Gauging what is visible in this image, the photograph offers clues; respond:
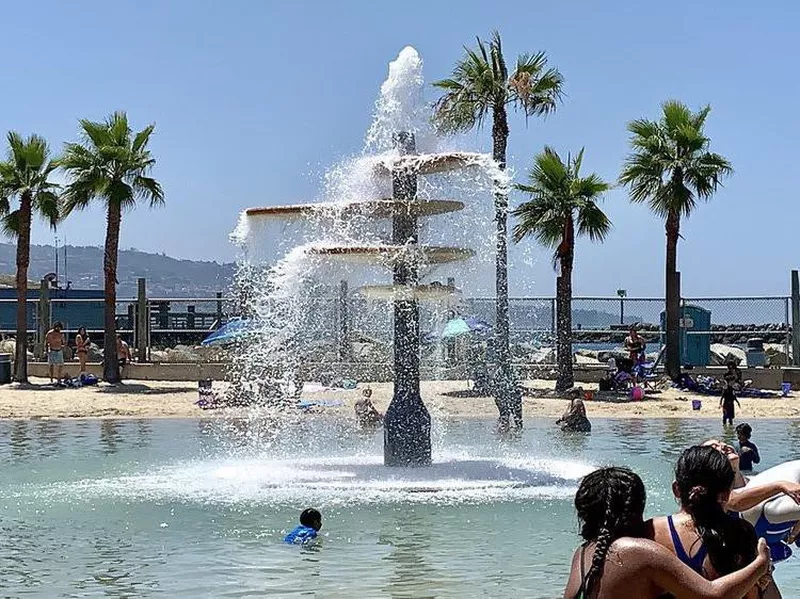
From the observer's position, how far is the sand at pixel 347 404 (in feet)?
82.7

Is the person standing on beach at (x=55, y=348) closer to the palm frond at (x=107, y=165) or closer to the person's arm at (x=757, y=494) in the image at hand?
the palm frond at (x=107, y=165)

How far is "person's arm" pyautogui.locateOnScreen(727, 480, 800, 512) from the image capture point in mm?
4797

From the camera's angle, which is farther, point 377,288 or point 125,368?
point 125,368

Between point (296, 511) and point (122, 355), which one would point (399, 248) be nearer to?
point (296, 511)

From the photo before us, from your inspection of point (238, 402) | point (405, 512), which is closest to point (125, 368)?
point (238, 402)

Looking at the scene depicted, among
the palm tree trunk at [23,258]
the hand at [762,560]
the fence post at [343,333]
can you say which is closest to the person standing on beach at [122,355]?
the palm tree trunk at [23,258]

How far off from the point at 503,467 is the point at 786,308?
1618 cm

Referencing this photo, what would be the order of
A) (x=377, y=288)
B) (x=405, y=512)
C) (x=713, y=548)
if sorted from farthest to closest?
1. (x=377, y=288)
2. (x=405, y=512)
3. (x=713, y=548)

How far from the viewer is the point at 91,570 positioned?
31.4 ft

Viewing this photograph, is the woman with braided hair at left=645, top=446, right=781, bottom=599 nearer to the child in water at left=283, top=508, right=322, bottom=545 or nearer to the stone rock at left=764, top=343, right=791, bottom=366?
the child in water at left=283, top=508, right=322, bottom=545

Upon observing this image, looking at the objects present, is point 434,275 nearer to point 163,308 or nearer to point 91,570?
point 91,570

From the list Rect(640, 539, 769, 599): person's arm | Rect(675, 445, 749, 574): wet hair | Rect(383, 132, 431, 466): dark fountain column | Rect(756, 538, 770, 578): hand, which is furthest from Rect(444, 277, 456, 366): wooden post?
Rect(640, 539, 769, 599): person's arm

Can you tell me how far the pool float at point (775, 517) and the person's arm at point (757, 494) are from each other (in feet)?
0.07

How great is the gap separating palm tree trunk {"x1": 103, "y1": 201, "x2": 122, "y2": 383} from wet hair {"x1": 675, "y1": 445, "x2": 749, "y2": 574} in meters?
27.4
